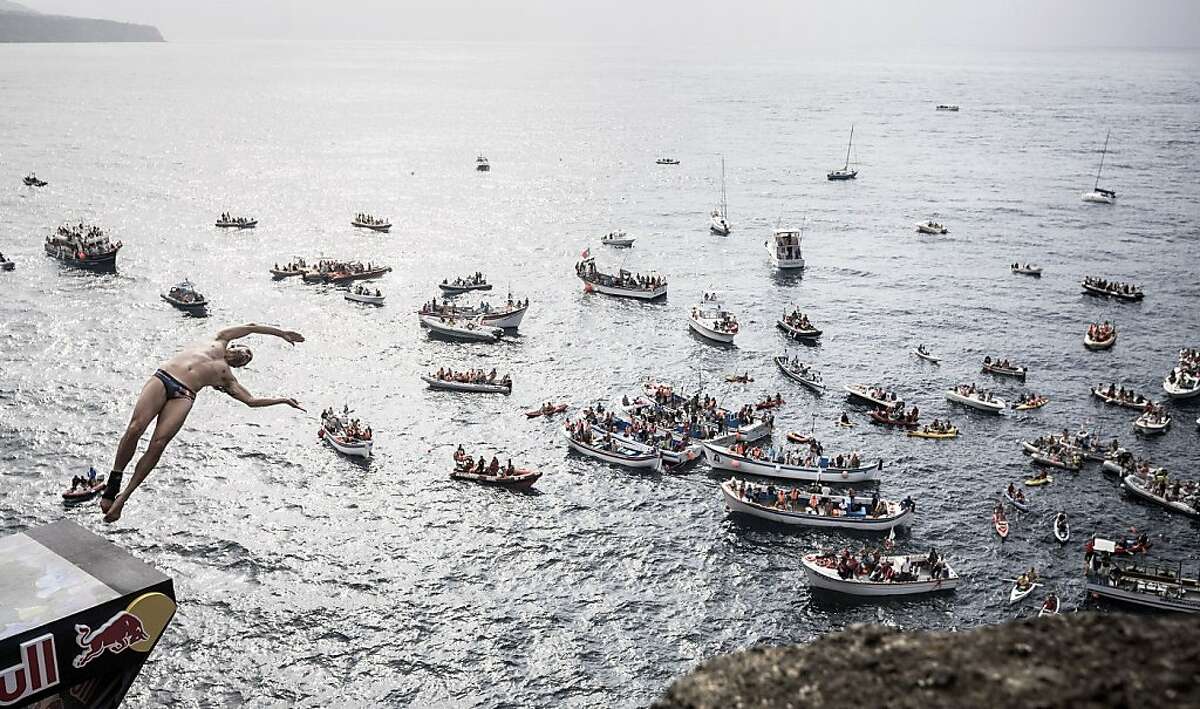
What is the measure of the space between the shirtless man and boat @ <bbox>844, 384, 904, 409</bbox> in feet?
250

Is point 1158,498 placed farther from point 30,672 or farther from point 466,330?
point 30,672

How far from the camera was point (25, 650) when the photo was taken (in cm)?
2947

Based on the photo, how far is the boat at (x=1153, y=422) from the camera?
84875 millimetres

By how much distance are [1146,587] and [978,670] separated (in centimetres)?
5760

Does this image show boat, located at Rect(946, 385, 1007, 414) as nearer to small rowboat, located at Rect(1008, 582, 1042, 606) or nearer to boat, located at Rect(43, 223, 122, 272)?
small rowboat, located at Rect(1008, 582, 1042, 606)

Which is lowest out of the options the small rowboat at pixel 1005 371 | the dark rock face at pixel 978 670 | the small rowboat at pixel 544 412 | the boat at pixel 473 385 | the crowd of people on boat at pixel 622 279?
the small rowboat at pixel 544 412

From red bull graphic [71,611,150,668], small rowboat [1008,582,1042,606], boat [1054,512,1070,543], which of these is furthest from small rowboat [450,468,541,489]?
red bull graphic [71,611,150,668]

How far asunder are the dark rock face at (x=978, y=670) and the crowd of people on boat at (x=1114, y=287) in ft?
421

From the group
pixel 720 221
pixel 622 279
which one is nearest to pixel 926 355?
pixel 622 279

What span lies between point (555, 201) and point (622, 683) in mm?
148527

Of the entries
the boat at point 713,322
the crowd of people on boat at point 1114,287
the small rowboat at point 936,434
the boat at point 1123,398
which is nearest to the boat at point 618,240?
the boat at point 713,322

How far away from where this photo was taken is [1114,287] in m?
126

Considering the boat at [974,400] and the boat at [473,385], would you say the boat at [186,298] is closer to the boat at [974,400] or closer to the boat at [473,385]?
the boat at [473,385]

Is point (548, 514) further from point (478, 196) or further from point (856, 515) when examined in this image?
point (478, 196)
